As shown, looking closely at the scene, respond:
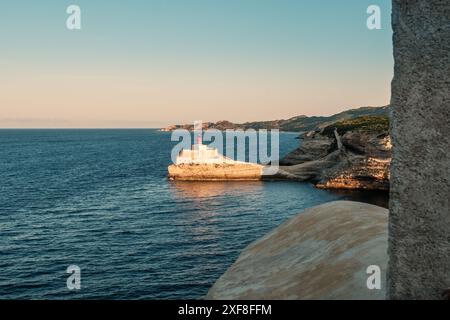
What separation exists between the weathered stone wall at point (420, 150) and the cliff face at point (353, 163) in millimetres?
71291

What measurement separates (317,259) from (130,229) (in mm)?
39773

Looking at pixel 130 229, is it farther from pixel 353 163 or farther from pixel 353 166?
pixel 353 163

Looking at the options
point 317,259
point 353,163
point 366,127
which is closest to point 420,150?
point 317,259

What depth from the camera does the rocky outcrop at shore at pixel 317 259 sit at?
1111 cm

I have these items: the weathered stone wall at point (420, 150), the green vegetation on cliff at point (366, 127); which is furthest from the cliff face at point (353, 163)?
the weathered stone wall at point (420, 150)

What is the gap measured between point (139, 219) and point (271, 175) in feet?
130

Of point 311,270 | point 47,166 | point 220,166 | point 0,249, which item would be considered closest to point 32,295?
point 0,249

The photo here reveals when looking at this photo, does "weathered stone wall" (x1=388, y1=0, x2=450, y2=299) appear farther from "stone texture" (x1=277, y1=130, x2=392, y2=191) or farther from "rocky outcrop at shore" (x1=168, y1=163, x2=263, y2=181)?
"rocky outcrop at shore" (x1=168, y1=163, x2=263, y2=181)

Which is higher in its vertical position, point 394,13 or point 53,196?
point 394,13

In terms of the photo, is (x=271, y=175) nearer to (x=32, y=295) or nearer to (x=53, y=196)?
(x=53, y=196)

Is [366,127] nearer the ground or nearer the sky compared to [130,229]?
nearer the sky

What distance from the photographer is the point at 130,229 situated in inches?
1984

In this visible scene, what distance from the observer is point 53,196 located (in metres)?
70.6

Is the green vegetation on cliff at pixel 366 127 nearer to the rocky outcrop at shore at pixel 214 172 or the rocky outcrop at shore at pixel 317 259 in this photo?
the rocky outcrop at shore at pixel 214 172
